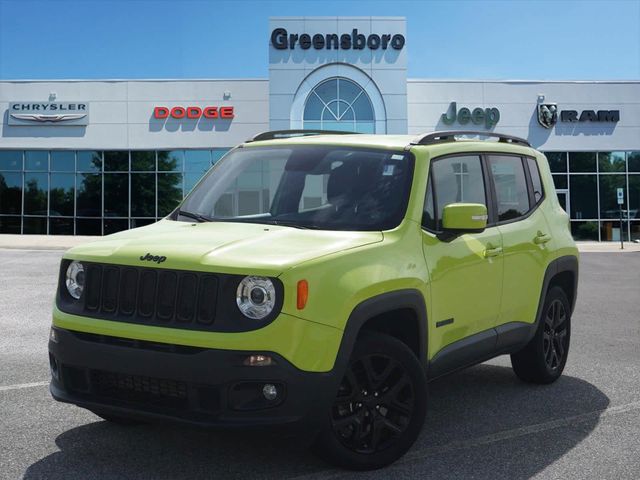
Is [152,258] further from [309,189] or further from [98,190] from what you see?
[98,190]

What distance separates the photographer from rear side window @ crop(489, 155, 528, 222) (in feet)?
17.8

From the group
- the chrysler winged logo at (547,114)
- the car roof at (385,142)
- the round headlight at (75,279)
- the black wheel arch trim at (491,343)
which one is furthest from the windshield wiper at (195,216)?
the chrysler winged logo at (547,114)

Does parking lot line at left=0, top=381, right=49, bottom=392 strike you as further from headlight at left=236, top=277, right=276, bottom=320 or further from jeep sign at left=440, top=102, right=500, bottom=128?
jeep sign at left=440, top=102, right=500, bottom=128

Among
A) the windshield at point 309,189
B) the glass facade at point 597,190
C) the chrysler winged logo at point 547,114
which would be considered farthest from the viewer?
the glass facade at point 597,190

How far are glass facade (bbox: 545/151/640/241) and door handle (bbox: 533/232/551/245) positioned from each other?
98.3 feet

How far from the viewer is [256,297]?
3.48 metres

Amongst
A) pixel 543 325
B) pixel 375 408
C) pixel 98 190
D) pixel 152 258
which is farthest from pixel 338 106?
pixel 152 258

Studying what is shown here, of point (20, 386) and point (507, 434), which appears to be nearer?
point (507, 434)

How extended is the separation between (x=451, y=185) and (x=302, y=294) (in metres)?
1.77

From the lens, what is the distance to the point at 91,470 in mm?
3902

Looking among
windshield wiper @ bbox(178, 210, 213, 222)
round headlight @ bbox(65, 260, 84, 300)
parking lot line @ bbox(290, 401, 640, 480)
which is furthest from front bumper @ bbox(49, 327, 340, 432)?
windshield wiper @ bbox(178, 210, 213, 222)

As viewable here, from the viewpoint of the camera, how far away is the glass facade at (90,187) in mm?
33531

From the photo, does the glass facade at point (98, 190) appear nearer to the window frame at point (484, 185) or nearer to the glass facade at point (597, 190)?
the glass facade at point (597, 190)

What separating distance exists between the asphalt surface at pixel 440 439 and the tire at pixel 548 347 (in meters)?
0.12
